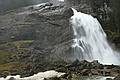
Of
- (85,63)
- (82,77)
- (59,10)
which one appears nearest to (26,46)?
(59,10)

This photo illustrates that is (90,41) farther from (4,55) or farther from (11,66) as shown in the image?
(4,55)

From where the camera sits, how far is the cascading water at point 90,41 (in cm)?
9362

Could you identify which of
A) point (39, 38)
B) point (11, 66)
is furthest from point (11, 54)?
point (11, 66)

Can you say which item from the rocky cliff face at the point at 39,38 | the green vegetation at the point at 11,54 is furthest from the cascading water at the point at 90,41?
the green vegetation at the point at 11,54

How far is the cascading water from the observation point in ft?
307

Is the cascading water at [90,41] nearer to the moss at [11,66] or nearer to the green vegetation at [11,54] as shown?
the moss at [11,66]

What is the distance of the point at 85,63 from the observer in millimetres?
78250

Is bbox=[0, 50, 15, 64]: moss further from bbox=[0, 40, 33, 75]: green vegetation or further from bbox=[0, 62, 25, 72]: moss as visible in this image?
bbox=[0, 62, 25, 72]: moss

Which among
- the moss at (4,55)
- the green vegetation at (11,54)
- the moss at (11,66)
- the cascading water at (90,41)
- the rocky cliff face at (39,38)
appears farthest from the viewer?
the moss at (4,55)

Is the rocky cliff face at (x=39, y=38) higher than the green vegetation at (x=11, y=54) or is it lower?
higher

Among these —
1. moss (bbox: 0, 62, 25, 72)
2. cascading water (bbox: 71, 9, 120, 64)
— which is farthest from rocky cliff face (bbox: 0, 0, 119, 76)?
cascading water (bbox: 71, 9, 120, 64)

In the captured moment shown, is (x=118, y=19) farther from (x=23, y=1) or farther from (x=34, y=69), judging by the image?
(x=23, y=1)

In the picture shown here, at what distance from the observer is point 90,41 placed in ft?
329

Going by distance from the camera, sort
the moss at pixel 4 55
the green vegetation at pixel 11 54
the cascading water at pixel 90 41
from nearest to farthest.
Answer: the green vegetation at pixel 11 54 → the cascading water at pixel 90 41 → the moss at pixel 4 55
